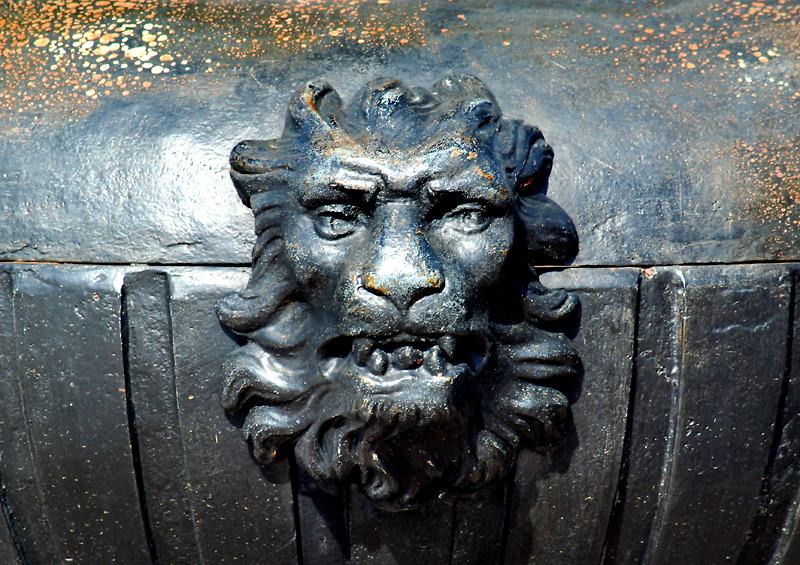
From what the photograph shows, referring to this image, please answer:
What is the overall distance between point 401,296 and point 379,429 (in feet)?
0.84

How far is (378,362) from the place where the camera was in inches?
52.1

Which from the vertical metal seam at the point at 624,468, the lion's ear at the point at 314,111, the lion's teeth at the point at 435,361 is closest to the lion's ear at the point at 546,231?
the vertical metal seam at the point at 624,468

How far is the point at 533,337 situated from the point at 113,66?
1052mm

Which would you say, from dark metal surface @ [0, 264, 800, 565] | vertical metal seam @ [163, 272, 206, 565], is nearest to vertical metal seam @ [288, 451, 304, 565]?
dark metal surface @ [0, 264, 800, 565]

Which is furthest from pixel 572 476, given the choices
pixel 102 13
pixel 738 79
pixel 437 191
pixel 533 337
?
pixel 102 13

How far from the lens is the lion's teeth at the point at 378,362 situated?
132 cm

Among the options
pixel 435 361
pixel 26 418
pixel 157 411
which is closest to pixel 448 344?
pixel 435 361

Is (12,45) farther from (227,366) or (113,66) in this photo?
(227,366)

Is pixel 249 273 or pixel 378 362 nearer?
pixel 378 362

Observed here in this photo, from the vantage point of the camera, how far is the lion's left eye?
1.36 m

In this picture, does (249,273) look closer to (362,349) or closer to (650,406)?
(362,349)

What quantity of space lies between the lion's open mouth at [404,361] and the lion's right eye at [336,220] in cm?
20

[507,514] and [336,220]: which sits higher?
[336,220]

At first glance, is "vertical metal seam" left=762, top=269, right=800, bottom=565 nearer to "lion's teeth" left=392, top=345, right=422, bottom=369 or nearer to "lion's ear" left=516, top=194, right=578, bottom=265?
"lion's ear" left=516, top=194, right=578, bottom=265
